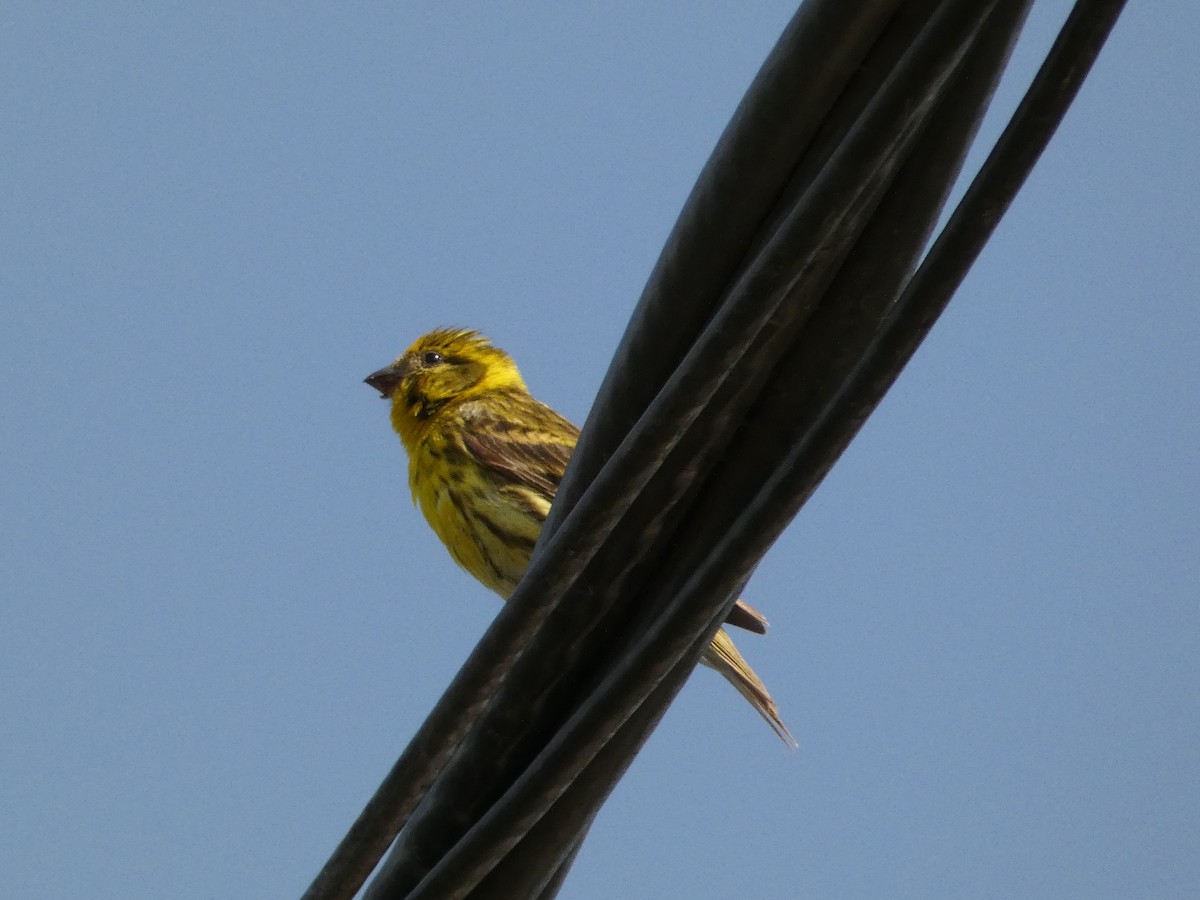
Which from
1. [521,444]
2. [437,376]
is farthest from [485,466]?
[437,376]

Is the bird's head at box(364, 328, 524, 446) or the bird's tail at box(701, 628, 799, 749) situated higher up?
the bird's head at box(364, 328, 524, 446)

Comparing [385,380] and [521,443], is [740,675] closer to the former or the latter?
[521,443]

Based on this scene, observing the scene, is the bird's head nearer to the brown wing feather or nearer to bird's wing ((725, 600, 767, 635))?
the brown wing feather

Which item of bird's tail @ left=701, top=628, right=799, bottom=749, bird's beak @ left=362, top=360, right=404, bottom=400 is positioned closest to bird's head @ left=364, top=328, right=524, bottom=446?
bird's beak @ left=362, top=360, right=404, bottom=400

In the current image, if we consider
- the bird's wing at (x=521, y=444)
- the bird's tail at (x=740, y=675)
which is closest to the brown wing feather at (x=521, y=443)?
the bird's wing at (x=521, y=444)

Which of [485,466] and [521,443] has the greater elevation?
[521,443]

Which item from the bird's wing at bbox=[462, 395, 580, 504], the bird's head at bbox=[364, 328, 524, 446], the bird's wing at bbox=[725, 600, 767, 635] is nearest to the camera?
the bird's wing at bbox=[725, 600, 767, 635]

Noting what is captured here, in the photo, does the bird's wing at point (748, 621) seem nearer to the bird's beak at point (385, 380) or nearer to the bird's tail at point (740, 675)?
the bird's tail at point (740, 675)
